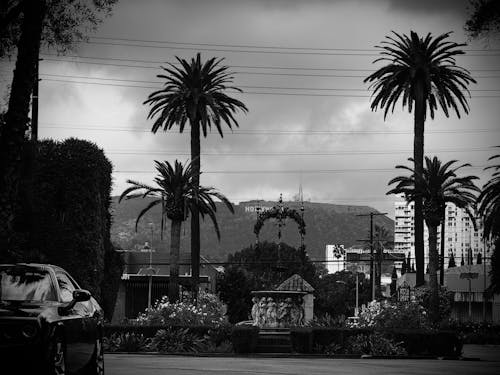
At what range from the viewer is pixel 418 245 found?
57.7 meters

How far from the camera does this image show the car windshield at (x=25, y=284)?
1155 cm

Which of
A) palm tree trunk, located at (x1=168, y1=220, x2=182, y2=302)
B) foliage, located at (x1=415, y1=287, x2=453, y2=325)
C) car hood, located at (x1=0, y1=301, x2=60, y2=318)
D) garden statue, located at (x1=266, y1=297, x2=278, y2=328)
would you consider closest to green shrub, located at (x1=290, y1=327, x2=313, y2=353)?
garden statue, located at (x1=266, y1=297, x2=278, y2=328)

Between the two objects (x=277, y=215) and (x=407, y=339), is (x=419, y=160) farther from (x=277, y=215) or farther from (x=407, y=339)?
(x=407, y=339)

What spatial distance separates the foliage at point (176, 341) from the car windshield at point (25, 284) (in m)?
27.1

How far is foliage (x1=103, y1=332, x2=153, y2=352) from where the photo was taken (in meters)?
38.1

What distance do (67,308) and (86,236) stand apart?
74.5 ft

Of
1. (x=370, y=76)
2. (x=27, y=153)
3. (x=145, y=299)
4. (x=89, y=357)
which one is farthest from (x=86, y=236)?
(x=145, y=299)

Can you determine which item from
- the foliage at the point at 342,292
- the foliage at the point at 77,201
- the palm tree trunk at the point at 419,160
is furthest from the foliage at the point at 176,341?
the foliage at the point at 342,292

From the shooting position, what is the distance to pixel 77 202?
1344 inches

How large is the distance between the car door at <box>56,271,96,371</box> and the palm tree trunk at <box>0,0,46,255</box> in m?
8.69

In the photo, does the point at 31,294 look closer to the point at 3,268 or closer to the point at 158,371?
the point at 3,268

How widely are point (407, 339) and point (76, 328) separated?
88.6ft

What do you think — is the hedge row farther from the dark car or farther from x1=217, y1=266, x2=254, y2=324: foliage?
x1=217, y1=266, x2=254, y2=324: foliage

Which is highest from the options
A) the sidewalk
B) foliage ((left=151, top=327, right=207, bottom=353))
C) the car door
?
the car door
